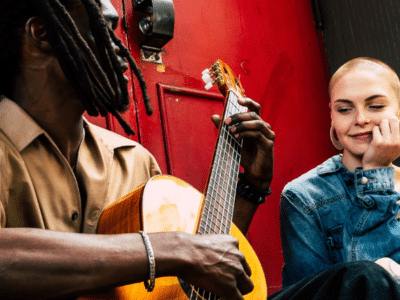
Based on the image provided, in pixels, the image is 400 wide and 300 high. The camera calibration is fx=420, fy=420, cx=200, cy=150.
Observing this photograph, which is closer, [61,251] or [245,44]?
[61,251]

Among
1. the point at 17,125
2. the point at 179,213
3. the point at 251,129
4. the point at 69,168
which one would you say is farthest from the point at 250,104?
the point at 17,125

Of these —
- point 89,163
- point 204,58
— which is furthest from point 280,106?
point 89,163

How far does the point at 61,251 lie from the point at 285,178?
66.3 inches

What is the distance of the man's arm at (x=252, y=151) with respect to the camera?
148 centimetres

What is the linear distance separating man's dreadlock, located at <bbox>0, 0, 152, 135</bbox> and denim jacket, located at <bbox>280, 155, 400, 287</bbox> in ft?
2.58

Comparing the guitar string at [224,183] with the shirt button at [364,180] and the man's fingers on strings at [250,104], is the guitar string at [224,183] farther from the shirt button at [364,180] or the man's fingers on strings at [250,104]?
the shirt button at [364,180]

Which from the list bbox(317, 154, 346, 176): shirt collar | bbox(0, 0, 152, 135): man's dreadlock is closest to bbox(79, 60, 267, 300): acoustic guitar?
bbox(0, 0, 152, 135): man's dreadlock

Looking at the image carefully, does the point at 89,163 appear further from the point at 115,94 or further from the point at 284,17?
the point at 284,17

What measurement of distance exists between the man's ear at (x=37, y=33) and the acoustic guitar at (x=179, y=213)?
0.47 m

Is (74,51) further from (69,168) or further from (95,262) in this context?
(95,262)

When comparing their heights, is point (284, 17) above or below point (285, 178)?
above

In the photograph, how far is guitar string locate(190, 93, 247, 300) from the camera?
1183mm

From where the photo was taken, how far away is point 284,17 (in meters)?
2.60

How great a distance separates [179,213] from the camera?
111cm
